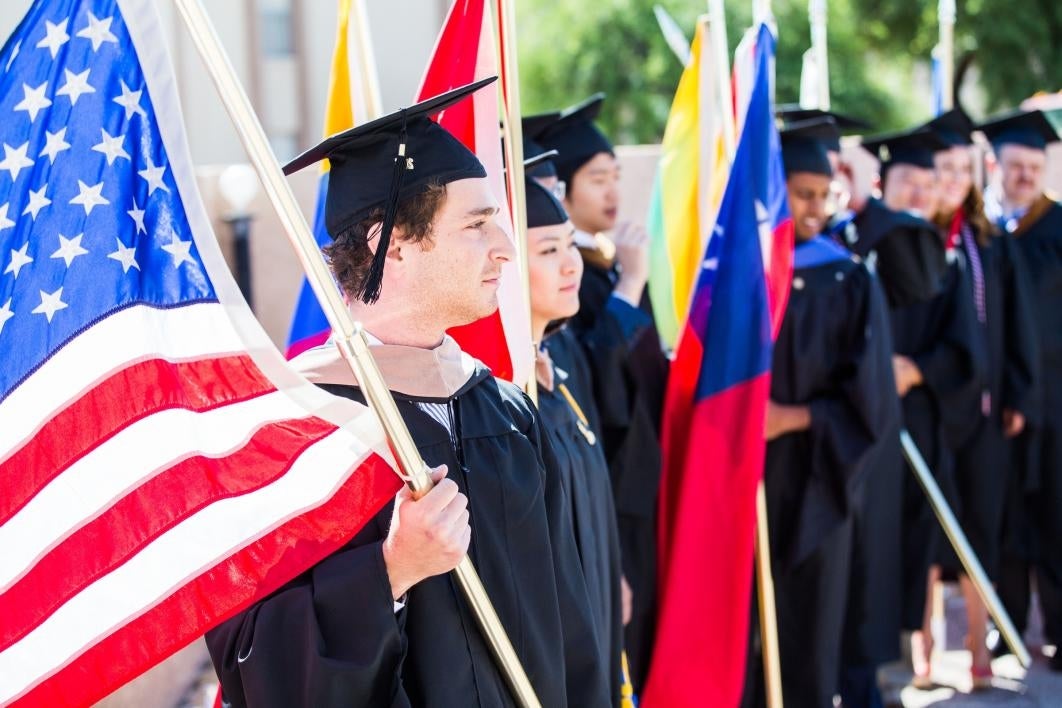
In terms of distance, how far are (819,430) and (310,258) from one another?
10.7ft

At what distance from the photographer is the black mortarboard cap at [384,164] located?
8.36 feet

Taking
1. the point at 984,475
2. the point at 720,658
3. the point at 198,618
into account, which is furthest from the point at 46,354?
the point at 984,475

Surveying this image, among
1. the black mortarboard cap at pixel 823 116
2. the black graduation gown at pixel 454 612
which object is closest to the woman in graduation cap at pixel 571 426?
the black graduation gown at pixel 454 612

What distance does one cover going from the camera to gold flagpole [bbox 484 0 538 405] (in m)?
3.30

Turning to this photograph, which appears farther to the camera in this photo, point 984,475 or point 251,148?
point 984,475

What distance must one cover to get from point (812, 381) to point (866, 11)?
69.4 feet

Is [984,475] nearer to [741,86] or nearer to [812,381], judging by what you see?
[812,381]

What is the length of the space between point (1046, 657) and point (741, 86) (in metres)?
3.23

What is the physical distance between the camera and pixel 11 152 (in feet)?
7.25

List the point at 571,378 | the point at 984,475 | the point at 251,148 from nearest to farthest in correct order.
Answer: the point at 251,148, the point at 571,378, the point at 984,475

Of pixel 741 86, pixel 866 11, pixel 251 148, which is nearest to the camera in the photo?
A: pixel 251 148

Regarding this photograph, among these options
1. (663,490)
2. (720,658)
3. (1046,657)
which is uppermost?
(663,490)

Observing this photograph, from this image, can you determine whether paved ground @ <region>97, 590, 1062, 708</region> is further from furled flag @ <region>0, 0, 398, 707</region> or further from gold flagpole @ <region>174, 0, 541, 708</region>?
gold flagpole @ <region>174, 0, 541, 708</region>

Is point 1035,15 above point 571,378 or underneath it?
above
